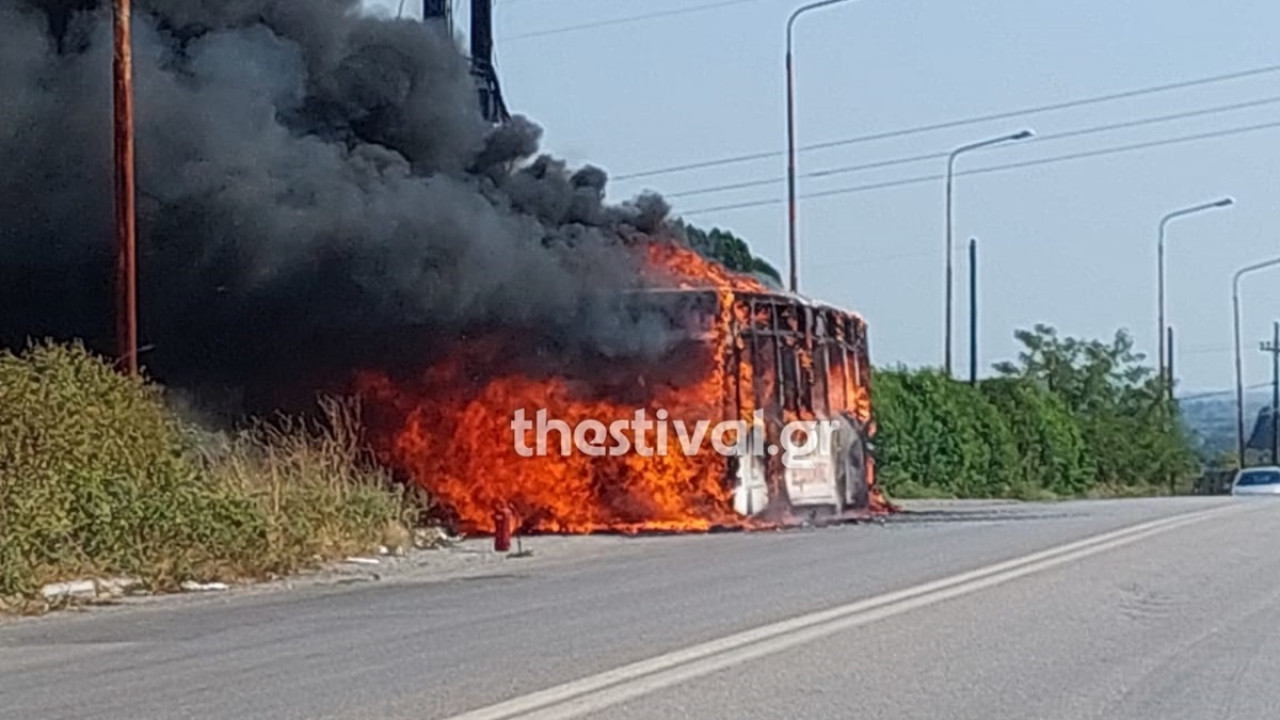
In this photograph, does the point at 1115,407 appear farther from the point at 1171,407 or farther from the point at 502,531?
the point at 502,531

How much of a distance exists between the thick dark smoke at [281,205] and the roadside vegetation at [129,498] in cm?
423

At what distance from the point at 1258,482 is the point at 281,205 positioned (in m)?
36.8

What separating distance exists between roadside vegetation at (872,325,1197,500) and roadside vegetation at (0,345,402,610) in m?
24.5

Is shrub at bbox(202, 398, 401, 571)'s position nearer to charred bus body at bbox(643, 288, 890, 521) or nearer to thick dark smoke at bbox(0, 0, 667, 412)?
thick dark smoke at bbox(0, 0, 667, 412)

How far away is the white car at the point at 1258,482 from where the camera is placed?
2279 inches

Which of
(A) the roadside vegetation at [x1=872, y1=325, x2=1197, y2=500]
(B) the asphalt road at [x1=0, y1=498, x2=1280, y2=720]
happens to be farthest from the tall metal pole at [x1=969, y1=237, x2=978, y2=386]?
(B) the asphalt road at [x1=0, y1=498, x2=1280, y2=720]

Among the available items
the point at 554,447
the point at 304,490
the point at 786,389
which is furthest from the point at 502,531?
the point at 786,389

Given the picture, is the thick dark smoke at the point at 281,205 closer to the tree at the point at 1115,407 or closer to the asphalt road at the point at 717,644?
the asphalt road at the point at 717,644

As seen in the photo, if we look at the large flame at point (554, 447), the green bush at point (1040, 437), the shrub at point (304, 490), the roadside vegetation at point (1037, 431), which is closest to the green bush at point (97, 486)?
the shrub at point (304, 490)

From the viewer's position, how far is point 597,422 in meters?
31.9

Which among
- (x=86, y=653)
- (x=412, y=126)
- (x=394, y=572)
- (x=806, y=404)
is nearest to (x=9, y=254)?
(x=412, y=126)

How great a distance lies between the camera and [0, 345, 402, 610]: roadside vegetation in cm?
2128

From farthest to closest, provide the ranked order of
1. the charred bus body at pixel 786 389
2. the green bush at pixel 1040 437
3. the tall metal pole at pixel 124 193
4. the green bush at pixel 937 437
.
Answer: the green bush at pixel 1040 437
the green bush at pixel 937 437
the charred bus body at pixel 786 389
the tall metal pole at pixel 124 193

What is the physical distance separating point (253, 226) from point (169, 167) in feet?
4.80
